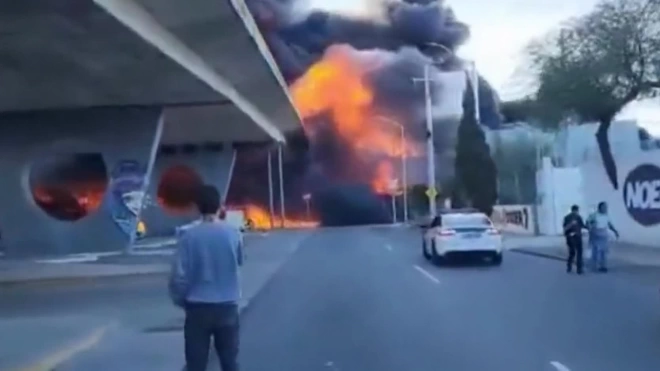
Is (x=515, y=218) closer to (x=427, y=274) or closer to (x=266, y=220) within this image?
(x=427, y=274)

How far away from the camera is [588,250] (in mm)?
35062

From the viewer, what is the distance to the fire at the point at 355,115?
10162cm

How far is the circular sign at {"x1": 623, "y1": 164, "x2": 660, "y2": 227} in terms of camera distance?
36.7 metres

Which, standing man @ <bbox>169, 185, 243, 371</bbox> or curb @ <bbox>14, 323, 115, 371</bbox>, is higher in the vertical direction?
standing man @ <bbox>169, 185, 243, 371</bbox>

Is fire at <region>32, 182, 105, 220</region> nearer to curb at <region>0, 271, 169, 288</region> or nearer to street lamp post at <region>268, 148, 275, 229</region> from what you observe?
curb at <region>0, 271, 169, 288</region>

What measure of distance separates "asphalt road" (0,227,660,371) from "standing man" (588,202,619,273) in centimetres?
51

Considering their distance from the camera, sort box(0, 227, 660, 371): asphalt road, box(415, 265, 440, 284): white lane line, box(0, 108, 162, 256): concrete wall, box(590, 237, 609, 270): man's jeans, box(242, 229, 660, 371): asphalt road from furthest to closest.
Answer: box(0, 108, 162, 256): concrete wall
box(590, 237, 609, 270): man's jeans
box(415, 265, 440, 284): white lane line
box(0, 227, 660, 371): asphalt road
box(242, 229, 660, 371): asphalt road

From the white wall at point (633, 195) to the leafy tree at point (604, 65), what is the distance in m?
0.59

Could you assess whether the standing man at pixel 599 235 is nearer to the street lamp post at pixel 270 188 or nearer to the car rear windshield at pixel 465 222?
the car rear windshield at pixel 465 222

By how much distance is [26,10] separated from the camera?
24047 millimetres

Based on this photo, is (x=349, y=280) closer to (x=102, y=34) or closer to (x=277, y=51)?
(x=102, y=34)

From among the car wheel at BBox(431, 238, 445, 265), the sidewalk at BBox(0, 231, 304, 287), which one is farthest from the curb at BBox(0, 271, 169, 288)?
the car wheel at BBox(431, 238, 445, 265)

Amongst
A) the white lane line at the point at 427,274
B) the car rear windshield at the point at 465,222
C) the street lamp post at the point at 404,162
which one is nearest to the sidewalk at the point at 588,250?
the car rear windshield at the point at 465,222

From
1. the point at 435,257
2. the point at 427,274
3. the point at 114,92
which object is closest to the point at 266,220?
the point at 114,92
